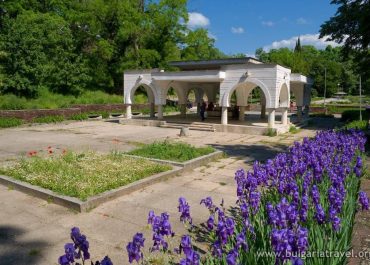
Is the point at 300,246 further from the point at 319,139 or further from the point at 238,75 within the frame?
the point at 238,75

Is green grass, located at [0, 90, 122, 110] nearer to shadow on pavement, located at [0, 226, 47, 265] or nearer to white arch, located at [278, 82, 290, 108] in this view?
white arch, located at [278, 82, 290, 108]

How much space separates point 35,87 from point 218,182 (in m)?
21.8

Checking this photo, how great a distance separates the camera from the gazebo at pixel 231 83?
19141 millimetres

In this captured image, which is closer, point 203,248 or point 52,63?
point 203,248

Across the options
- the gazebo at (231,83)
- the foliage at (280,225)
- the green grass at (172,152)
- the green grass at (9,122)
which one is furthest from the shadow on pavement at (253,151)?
the green grass at (9,122)

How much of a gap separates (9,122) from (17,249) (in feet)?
59.5

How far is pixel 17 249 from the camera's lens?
4.97 m

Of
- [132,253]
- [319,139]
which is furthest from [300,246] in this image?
[319,139]

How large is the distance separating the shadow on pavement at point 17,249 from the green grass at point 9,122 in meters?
17.0

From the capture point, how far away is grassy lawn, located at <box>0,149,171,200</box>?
24.1ft

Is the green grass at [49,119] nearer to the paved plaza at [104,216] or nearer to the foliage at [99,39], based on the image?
the foliage at [99,39]

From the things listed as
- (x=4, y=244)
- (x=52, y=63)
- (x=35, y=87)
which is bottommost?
(x=4, y=244)

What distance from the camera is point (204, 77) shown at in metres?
21.0

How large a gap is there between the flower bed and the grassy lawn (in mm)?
2818
